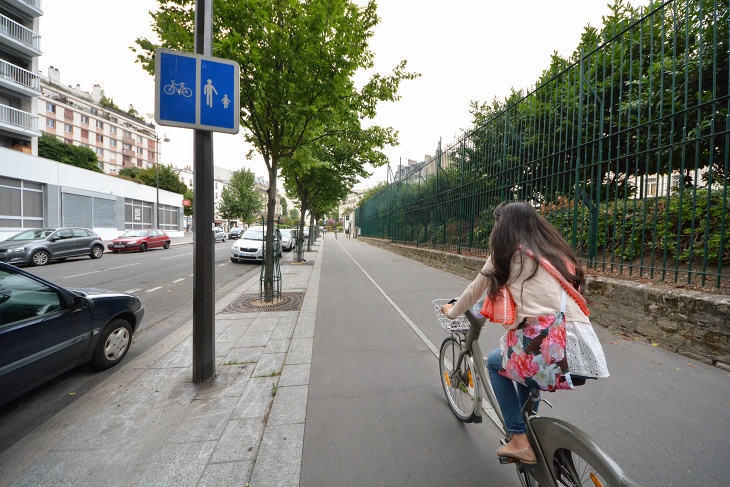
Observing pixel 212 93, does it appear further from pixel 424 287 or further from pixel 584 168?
pixel 424 287

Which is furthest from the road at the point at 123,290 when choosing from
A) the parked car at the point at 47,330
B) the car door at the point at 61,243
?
the car door at the point at 61,243

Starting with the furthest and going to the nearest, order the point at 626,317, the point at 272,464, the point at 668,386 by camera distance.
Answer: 1. the point at 626,317
2. the point at 668,386
3. the point at 272,464

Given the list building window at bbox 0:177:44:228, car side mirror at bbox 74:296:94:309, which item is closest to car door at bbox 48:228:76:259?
building window at bbox 0:177:44:228

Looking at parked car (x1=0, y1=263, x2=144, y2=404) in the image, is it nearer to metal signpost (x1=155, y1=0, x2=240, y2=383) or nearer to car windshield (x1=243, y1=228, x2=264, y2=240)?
metal signpost (x1=155, y1=0, x2=240, y2=383)

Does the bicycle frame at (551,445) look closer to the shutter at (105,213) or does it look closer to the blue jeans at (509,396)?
the blue jeans at (509,396)

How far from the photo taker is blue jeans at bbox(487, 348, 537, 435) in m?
1.95

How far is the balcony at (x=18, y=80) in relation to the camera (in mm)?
22703

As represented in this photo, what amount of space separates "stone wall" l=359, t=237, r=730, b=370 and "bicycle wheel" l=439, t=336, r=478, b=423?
165 centimetres

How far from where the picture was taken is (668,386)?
126 inches

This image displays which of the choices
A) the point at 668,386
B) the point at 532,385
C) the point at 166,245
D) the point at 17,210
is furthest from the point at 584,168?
the point at 17,210

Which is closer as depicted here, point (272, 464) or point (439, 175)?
point (272, 464)

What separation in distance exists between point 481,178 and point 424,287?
11.7ft

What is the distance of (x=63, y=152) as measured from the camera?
134 feet

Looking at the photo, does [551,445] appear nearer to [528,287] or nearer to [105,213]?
[528,287]
